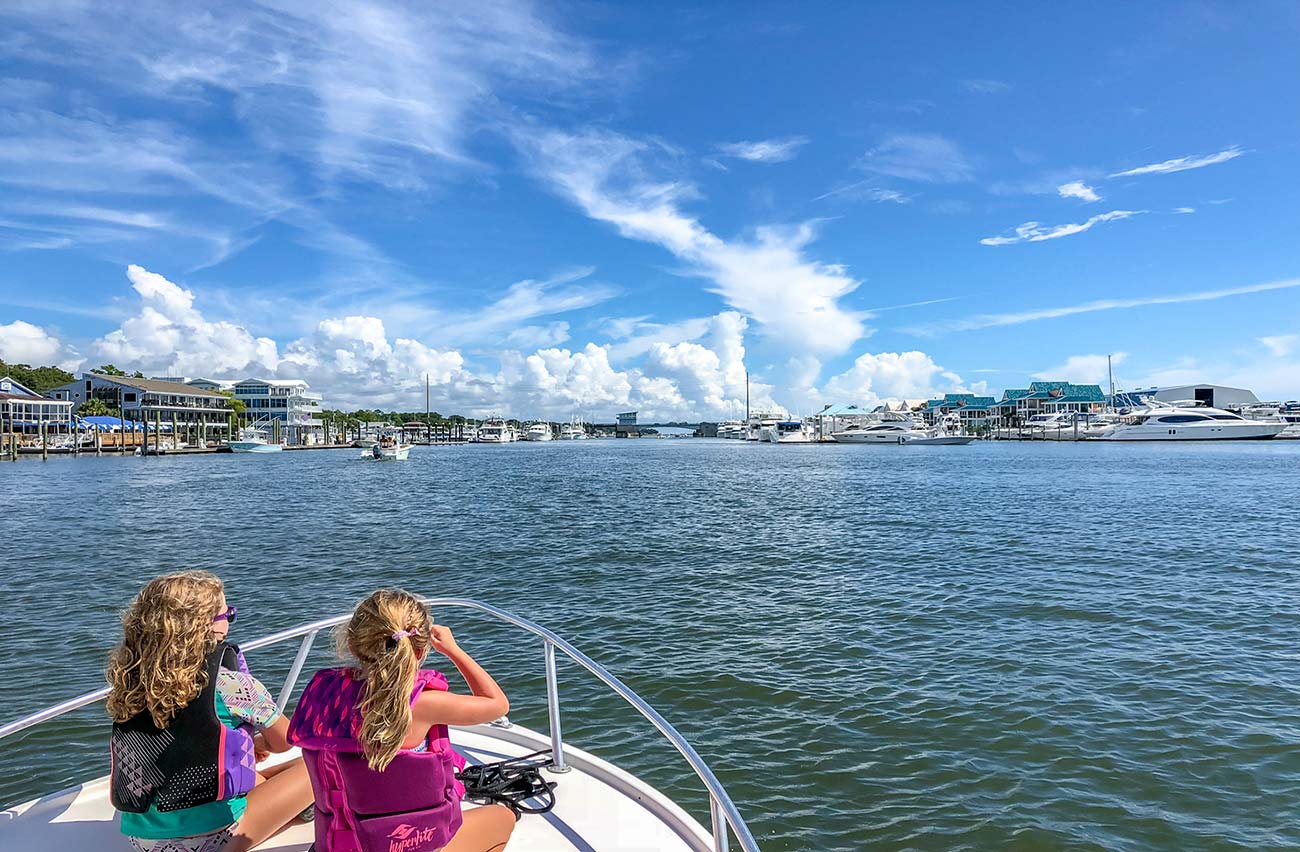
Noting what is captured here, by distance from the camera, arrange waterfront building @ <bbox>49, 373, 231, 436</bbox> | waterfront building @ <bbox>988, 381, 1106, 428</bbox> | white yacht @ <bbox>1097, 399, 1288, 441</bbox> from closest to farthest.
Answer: waterfront building @ <bbox>49, 373, 231, 436</bbox>, white yacht @ <bbox>1097, 399, 1288, 441</bbox>, waterfront building @ <bbox>988, 381, 1106, 428</bbox>

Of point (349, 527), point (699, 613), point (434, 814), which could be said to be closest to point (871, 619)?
point (699, 613)

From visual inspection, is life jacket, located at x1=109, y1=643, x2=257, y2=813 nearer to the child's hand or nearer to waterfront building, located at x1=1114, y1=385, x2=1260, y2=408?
the child's hand

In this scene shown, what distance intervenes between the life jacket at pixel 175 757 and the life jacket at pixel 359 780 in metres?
0.50

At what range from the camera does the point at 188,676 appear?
11.4ft

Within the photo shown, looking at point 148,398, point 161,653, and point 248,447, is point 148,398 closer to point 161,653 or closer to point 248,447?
point 248,447

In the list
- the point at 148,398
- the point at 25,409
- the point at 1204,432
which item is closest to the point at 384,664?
the point at 148,398

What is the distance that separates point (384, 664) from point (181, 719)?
107 cm

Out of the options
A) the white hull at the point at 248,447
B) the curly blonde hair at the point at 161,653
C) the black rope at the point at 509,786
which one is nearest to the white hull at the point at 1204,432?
the white hull at the point at 248,447

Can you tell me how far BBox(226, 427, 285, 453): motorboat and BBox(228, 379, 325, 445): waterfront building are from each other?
18.3 metres

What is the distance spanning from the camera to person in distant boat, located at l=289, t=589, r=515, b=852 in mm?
3289

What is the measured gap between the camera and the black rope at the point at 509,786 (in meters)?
4.84

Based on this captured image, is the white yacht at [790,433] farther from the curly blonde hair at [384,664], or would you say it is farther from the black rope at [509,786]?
the curly blonde hair at [384,664]

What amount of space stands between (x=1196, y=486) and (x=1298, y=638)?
40017 millimetres

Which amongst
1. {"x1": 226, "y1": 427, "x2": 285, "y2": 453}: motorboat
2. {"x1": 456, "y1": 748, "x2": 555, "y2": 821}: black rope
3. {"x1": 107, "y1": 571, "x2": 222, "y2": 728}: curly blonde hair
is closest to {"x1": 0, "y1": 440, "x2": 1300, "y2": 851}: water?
{"x1": 456, "y1": 748, "x2": 555, "y2": 821}: black rope
